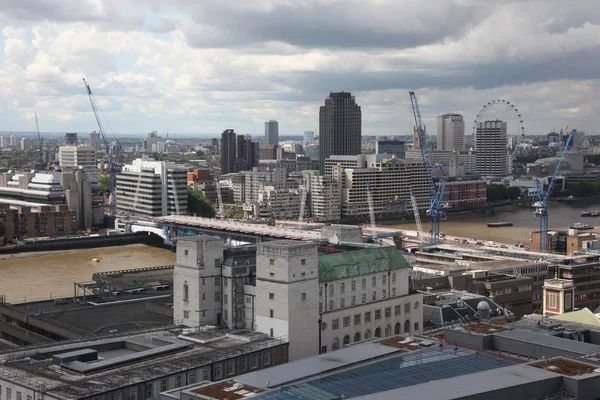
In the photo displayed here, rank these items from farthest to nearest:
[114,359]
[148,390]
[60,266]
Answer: [60,266]
[114,359]
[148,390]

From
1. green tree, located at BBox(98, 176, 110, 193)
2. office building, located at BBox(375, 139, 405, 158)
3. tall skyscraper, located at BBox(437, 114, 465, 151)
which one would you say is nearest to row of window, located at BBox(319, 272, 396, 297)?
green tree, located at BBox(98, 176, 110, 193)

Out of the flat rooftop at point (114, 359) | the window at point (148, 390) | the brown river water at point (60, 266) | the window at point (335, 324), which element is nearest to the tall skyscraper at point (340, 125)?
the brown river water at point (60, 266)

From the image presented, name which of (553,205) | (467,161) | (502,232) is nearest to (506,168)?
(467,161)

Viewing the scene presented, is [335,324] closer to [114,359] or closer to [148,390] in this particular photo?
[114,359]

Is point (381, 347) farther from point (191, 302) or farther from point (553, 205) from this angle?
point (553, 205)

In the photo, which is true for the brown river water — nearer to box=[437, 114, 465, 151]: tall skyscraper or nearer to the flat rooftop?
the flat rooftop

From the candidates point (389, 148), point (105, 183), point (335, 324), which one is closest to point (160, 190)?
point (105, 183)
